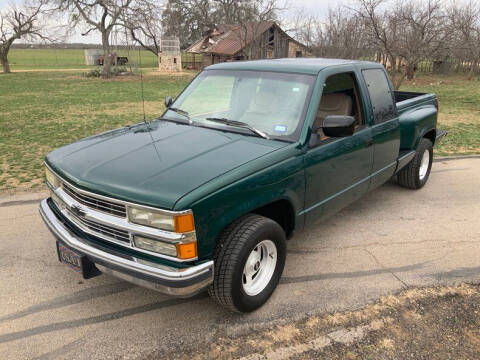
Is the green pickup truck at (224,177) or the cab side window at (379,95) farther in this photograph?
the cab side window at (379,95)

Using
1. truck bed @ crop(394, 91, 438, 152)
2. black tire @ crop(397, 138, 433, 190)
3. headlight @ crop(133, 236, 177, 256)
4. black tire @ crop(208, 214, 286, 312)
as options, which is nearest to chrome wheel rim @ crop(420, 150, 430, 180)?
black tire @ crop(397, 138, 433, 190)

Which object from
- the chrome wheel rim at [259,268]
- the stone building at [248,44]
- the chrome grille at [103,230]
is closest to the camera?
the chrome grille at [103,230]

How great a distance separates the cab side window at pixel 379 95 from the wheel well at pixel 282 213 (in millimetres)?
1678

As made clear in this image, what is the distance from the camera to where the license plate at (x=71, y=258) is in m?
2.71

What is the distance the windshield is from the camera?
3.32 meters

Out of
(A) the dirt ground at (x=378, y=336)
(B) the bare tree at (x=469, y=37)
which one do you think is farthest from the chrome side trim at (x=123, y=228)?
(B) the bare tree at (x=469, y=37)

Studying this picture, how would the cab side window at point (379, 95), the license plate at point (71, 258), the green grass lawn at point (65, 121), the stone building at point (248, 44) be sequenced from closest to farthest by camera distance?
the license plate at point (71, 258) → the cab side window at point (379, 95) → the green grass lawn at point (65, 121) → the stone building at point (248, 44)

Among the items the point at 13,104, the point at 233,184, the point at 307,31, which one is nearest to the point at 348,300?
the point at 233,184

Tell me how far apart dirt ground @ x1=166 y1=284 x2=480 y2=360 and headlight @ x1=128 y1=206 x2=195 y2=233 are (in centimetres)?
93

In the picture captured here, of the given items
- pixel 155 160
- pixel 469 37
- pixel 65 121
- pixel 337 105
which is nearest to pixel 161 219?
pixel 155 160

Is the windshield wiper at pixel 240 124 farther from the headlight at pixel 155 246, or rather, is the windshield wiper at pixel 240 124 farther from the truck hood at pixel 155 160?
the headlight at pixel 155 246

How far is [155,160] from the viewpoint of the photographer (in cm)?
283

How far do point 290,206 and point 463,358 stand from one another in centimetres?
158

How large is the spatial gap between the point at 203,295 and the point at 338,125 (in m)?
1.80
